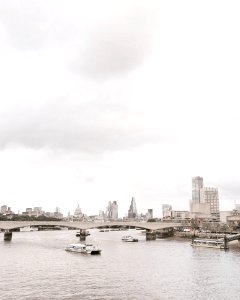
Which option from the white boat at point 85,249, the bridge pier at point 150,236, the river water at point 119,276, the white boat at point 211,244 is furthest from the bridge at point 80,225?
the river water at point 119,276

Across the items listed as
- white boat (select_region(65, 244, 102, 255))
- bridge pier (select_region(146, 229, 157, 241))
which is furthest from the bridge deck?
white boat (select_region(65, 244, 102, 255))

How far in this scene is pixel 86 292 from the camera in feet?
139

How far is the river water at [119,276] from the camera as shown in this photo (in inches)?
1666

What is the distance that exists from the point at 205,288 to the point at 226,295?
370 cm

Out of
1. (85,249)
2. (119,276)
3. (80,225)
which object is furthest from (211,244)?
(119,276)

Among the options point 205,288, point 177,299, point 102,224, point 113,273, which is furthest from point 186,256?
point 102,224

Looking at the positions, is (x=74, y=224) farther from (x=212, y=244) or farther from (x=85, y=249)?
(x=212, y=244)

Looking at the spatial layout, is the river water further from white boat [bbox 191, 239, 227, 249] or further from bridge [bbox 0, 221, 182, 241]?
bridge [bbox 0, 221, 182, 241]

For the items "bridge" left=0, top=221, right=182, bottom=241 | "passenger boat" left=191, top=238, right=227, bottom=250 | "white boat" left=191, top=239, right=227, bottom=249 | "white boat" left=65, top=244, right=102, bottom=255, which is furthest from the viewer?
"bridge" left=0, top=221, right=182, bottom=241

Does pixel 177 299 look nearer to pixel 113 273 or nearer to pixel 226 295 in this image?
pixel 226 295

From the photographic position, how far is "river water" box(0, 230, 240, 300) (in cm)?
4231

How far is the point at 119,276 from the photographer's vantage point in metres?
52.3

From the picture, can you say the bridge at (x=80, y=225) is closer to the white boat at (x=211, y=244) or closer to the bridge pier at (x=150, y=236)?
the bridge pier at (x=150, y=236)

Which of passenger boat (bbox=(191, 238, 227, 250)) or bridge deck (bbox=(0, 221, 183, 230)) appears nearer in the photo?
passenger boat (bbox=(191, 238, 227, 250))
